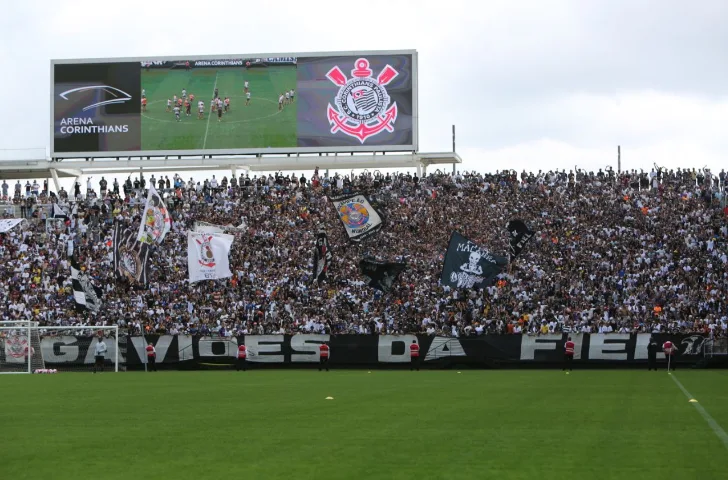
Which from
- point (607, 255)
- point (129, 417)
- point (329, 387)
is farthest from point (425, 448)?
point (607, 255)

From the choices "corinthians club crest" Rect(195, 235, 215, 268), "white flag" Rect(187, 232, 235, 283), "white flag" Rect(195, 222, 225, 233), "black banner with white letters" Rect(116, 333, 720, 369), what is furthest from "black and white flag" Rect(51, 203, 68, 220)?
"black banner with white letters" Rect(116, 333, 720, 369)

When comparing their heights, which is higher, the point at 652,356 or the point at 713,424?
the point at 713,424

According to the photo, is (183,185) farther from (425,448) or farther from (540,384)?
(425,448)

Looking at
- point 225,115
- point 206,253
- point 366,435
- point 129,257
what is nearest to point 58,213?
point 129,257

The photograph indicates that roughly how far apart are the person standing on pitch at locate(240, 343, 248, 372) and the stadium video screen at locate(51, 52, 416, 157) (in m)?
16.2

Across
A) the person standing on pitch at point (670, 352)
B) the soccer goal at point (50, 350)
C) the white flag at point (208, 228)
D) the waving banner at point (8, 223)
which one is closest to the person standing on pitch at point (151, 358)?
the soccer goal at point (50, 350)

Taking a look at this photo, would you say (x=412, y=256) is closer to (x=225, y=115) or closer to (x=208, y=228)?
(x=208, y=228)

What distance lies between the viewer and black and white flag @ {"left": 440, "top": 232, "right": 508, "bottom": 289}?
139ft

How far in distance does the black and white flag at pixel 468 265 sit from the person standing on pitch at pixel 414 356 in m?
5.36

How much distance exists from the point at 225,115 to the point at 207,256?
34.1 feet

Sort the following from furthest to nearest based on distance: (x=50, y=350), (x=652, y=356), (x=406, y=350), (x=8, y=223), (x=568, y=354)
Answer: (x=8, y=223)
(x=50, y=350)
(x=406, y=350)
(x=652, y=356)
(x=568, y=354)

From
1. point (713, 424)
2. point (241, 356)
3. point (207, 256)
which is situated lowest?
point (241, 356)

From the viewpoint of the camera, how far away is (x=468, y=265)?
139 ft

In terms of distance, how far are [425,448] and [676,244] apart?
34.9 metres
